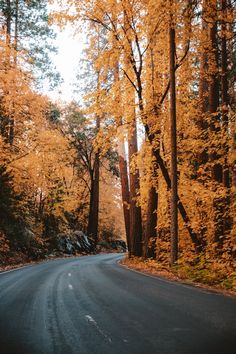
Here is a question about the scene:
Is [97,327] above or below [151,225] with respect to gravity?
below

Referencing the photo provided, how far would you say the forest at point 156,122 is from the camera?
14938mm

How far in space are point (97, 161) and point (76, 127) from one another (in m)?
4.31

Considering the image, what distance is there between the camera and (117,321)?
21.3 feet

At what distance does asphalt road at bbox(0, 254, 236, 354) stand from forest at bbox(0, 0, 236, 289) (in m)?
3.47

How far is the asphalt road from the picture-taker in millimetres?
5066

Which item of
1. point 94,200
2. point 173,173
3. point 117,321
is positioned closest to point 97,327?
point 117,321

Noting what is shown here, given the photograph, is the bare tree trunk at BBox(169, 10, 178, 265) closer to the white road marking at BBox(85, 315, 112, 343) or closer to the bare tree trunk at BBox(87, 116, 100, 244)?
the white road marking at BBox(85, 315, 112, 343)

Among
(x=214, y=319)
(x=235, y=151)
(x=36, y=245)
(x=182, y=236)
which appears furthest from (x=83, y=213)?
(x=214, y=319)

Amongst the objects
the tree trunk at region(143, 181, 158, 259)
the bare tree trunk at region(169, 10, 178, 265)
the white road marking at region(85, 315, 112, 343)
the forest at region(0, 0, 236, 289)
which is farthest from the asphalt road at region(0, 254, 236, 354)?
the tree trunk at region(143, 181, 158, 259)

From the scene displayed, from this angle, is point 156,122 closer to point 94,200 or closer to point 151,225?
point 151,225

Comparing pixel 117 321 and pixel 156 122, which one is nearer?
pixel 117 321

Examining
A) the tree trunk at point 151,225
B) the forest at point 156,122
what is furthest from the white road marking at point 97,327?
the tree trunk at point 151,225

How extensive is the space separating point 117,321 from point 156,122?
11.9 metres

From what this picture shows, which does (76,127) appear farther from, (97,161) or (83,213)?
(83,213)
